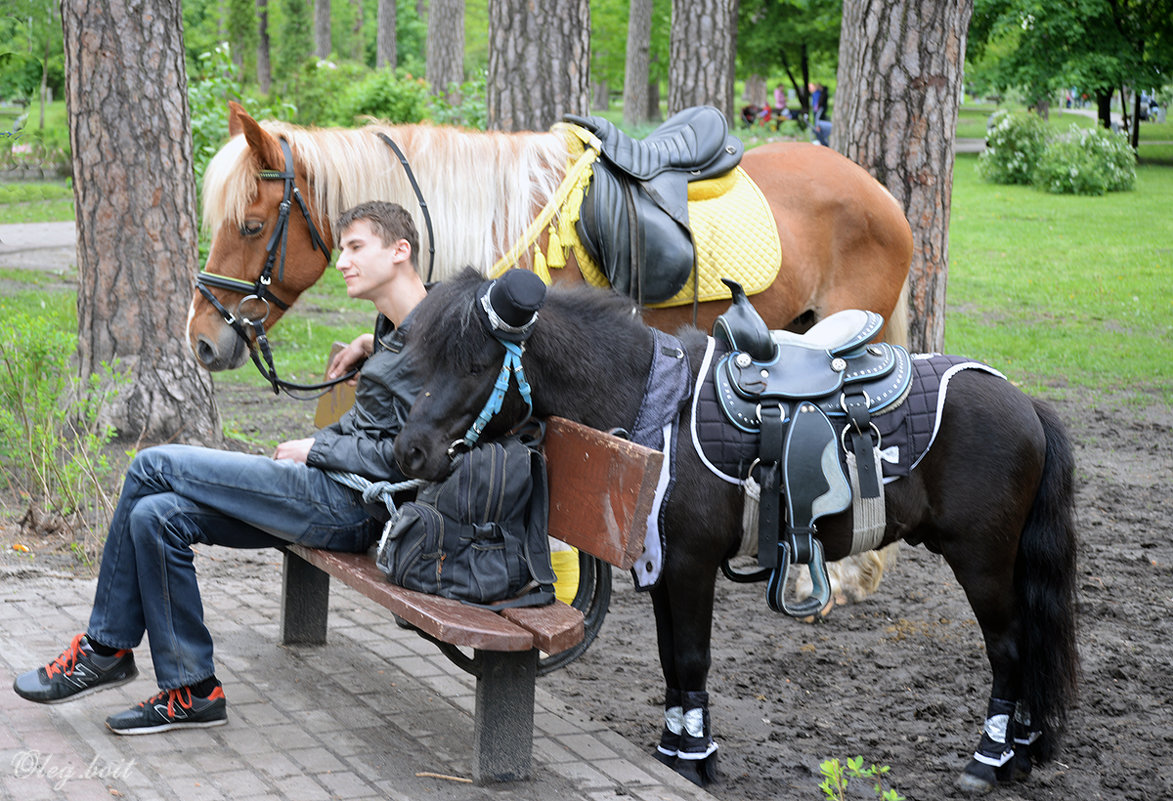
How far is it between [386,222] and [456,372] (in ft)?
2.70

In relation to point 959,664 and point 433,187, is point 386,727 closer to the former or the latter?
point 433,187

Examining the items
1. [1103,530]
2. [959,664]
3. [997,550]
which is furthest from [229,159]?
[1103,530]

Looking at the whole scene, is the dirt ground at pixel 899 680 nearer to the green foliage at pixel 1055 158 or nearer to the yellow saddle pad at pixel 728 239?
the yellow saddle pad at pixel 728 239

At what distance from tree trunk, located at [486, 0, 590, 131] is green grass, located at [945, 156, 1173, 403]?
4.40 metres

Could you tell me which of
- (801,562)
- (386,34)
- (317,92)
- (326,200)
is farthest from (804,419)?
(386,34)

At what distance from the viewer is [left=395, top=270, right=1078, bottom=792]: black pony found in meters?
3.17

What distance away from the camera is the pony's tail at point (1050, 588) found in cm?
346

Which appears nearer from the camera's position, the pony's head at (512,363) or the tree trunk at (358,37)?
the pony's head at (512,363)

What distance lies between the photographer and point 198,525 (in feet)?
11.5

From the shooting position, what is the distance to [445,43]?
812 inches

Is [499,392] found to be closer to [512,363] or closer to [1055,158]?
[512,363]

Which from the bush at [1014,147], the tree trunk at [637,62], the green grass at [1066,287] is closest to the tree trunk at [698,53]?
the green grass at [1066,287]

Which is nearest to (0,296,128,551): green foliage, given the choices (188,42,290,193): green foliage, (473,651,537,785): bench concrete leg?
(473,651,537,785): bench concrete leg

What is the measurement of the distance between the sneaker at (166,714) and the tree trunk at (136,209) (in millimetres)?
2944
